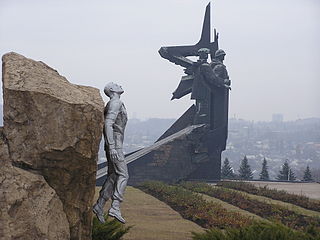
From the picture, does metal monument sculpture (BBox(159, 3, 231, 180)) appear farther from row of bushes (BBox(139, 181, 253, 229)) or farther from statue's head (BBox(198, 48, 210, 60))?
row of bushes (BBox(139, 181, 253, 229))

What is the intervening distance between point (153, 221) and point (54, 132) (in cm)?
528

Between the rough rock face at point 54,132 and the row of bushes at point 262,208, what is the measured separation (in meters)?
5.07

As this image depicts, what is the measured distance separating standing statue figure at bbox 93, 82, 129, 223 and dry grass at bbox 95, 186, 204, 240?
252cm

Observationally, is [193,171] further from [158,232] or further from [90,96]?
[90,96]

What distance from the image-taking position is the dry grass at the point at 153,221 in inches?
333

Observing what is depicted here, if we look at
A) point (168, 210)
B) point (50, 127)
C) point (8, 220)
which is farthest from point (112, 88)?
point (168, 210)

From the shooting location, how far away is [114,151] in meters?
5.49

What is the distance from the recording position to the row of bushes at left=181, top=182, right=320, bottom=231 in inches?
396

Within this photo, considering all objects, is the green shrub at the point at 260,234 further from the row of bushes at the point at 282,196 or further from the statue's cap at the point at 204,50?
the statue's cap at the point at 204,50

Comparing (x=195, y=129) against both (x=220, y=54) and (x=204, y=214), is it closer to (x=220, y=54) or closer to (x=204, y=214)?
(x=220, y=54)

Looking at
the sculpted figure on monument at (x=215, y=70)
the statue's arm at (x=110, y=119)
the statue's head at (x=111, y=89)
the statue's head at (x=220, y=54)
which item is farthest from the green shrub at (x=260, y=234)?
the statue's head at (x=220, y=54)

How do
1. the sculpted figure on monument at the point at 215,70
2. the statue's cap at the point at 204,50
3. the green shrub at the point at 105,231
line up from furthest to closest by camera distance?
1. the statue's cap at the point at 204,50
2. the sculpted figure on monument at the point at 215,70
3. the green shrub at the point at 105,231

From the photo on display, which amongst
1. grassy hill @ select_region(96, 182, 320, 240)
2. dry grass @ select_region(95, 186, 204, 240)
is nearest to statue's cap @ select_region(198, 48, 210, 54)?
grassy hill @ select_region(96, 182, 320, 240)

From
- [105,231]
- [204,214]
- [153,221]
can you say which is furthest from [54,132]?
[204,214]
